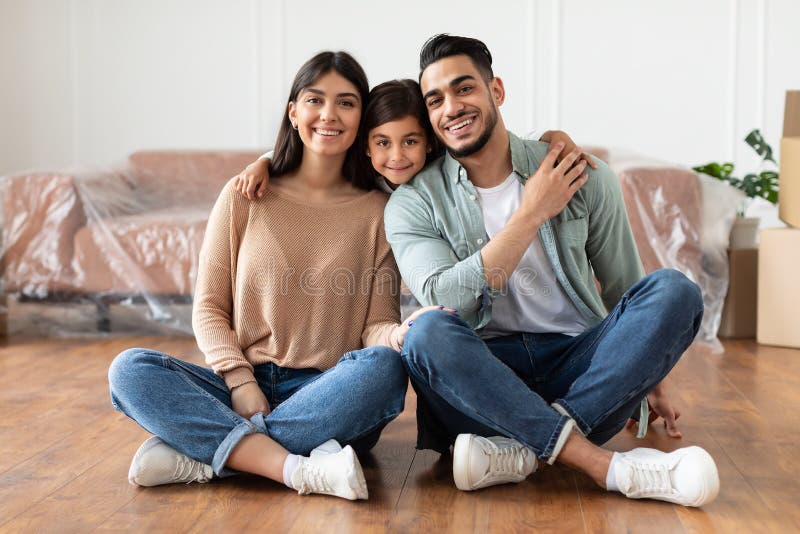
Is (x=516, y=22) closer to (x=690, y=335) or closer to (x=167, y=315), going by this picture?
(x=167, y=315)

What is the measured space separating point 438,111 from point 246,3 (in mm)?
3355

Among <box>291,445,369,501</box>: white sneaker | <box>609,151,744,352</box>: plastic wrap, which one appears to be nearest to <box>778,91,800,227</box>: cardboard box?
<box>609,151,744,352</box>: plastic wrap

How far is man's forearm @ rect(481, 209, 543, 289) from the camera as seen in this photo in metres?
1.65

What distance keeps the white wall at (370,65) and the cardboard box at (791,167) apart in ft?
4.63

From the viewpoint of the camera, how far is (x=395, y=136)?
1.86 metres

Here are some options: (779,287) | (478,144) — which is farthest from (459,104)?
(779,287)

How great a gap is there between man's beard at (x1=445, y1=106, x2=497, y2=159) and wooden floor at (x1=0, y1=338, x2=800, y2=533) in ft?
1.94

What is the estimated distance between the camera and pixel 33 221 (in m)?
3.39

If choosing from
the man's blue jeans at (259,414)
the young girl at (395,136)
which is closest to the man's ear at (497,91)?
the young girl at (395,136)

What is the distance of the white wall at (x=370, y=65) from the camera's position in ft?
15.5

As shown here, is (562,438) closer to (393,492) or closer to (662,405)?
(393,492)

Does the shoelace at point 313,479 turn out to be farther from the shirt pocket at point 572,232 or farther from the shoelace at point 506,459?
the shirt pocket at point 572,232

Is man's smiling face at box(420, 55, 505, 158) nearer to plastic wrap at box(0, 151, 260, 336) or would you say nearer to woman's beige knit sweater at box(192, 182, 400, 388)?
woman's beige knit sweater at box(192, 182, 400, 388)

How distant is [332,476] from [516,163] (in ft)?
2.29
